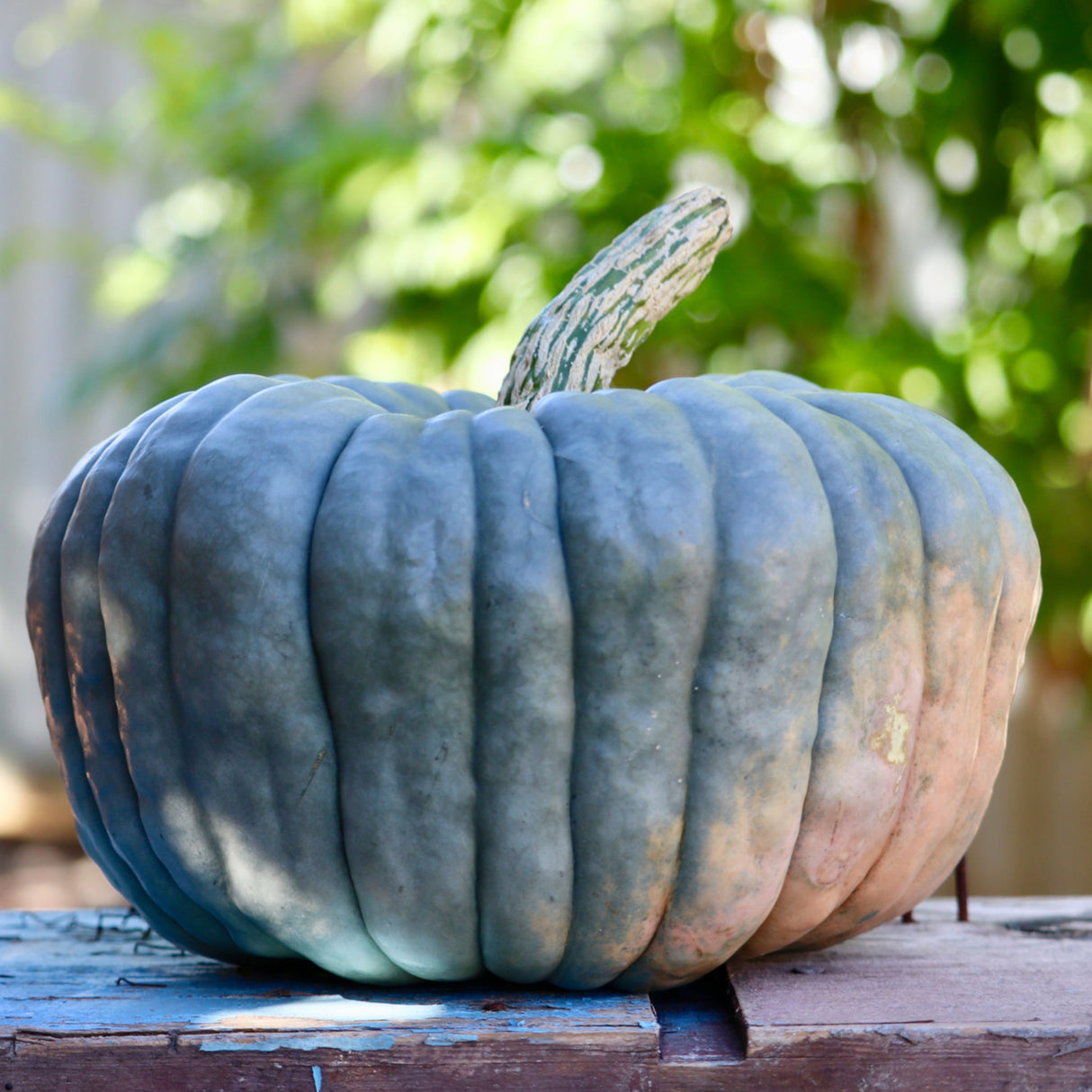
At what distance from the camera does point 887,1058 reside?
0.89 metres

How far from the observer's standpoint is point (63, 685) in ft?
3.59

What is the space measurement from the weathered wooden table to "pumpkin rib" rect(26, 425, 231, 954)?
10 centimetres

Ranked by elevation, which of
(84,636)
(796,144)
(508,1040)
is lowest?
(508,1040)

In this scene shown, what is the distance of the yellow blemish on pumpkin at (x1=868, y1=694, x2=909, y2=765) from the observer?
994 mm

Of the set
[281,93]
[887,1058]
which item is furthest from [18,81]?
[887,1058]

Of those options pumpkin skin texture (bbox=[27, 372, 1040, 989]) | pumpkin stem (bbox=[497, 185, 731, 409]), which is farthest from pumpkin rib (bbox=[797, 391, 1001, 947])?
A: pumpkin stem (bbox=[497, 185, 731, 409])

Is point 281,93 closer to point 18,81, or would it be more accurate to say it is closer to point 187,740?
point 18,81

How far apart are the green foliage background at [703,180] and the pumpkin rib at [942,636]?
142cm

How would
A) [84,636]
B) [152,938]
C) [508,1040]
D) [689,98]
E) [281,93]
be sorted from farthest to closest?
1. [281,93]
2. [689,98]
3. [152,938]
4. [84,636]
5. [508,1040]

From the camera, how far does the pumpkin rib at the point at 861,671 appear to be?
979 mm

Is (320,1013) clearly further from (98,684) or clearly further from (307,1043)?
(98,684)

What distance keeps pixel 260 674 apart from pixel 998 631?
63 centimetres

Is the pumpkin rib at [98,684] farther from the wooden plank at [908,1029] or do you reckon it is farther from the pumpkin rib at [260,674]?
the wooden plank at [908,1029]

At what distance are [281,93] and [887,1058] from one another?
14.4ft
